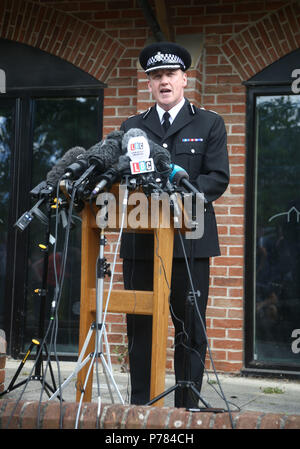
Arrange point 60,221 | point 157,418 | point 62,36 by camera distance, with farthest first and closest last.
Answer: point 60,221 → point 62,36 → point 157,418

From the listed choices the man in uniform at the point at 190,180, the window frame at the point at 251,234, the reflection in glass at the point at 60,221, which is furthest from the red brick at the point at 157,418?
the reflection in glass at the point at 60,221

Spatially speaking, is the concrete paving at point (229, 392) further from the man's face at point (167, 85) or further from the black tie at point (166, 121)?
the man's face at point (167, 85)

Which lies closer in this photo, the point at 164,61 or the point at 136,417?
the point at 136,417

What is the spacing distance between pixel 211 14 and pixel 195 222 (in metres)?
3.18

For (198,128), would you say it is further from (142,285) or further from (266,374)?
(266,374)

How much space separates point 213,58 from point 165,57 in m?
2.29

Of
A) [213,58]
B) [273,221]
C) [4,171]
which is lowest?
[273,221]

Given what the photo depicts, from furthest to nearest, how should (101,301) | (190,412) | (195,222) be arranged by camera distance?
1. (195,222)
2. (101,301)
3. (190,412)

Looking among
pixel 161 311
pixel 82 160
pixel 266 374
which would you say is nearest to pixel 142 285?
pixel 161 311

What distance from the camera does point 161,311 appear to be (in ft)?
10.6

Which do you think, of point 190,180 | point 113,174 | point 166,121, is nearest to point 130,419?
point 113,174

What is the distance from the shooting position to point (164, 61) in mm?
3725

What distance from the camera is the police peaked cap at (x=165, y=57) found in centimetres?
372

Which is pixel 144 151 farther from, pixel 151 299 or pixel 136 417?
pixel 136 417
